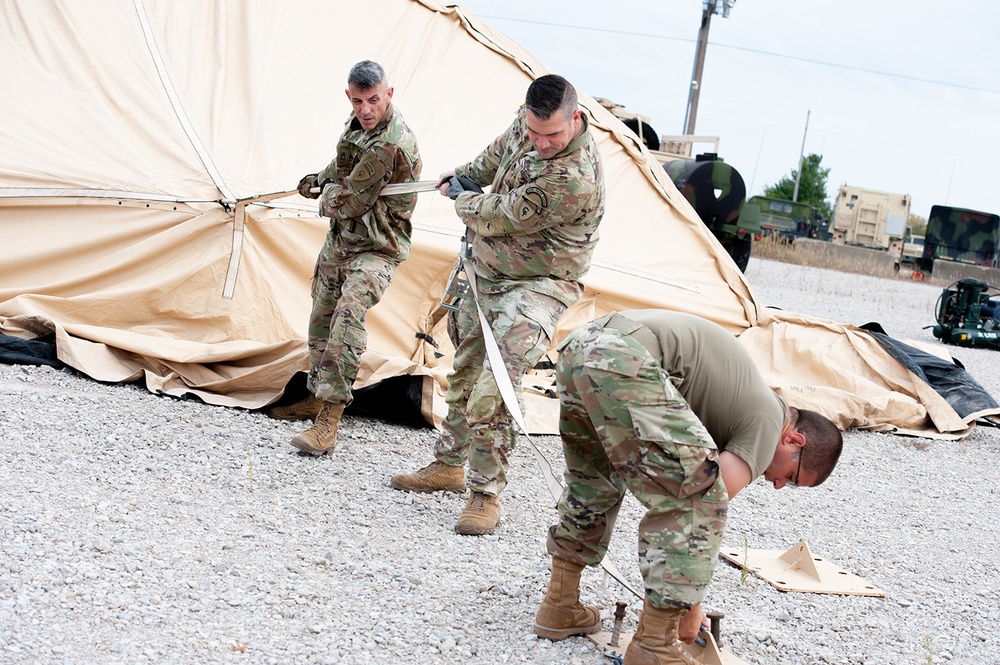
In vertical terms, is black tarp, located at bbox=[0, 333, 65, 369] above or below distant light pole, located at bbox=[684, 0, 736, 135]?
below

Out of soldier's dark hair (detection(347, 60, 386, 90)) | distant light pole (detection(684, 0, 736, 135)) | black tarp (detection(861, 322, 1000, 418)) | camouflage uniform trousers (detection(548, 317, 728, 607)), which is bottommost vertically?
black tarp (detection(861, 322, 1000, 418))

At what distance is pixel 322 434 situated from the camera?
171 inches

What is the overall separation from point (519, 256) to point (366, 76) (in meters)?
1.09

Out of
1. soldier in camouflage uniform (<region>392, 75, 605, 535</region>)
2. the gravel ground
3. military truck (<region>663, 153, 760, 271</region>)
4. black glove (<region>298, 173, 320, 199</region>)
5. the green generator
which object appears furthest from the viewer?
military truck (<region>663, 153, 760, 271</region>)

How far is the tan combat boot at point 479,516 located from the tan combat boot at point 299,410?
132 centimetres

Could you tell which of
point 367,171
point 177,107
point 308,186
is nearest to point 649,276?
point 308,186

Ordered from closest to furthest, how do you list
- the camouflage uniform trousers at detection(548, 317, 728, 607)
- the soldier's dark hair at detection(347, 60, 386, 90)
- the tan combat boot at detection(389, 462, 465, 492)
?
the camouflage uniform trousers at detection(548, 317, 728, 607) < the tan combat boot at detection(389, 462, 465, 492) < the soldier's dark hair at detection(347, 60, 386, 90)

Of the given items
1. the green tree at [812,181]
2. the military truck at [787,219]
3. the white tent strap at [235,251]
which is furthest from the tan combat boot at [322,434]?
the green tree at [812,181]

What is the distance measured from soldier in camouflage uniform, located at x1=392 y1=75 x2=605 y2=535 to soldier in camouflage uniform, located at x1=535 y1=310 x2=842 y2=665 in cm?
84

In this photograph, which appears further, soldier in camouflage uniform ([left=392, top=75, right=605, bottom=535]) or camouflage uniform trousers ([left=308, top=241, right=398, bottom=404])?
camouflage uniform trousers ([left=308, top=241, right=398, bottom=404])

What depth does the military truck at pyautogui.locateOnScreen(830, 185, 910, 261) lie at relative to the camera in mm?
33906

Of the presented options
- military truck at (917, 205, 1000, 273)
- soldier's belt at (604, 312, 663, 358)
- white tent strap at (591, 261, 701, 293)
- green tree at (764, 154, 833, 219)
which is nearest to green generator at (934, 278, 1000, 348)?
white tent strap at (591, 261, 701, 293)

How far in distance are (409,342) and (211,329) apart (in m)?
1.11

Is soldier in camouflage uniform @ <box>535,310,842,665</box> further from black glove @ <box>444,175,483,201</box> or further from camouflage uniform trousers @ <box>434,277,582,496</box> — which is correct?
black glove @ <box>444,175,483,201</box>
